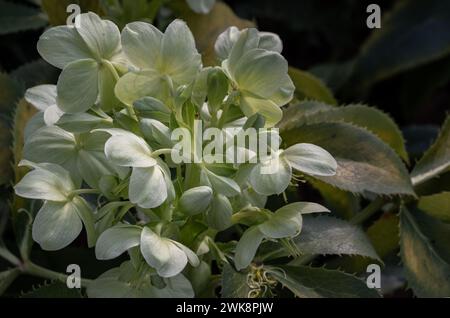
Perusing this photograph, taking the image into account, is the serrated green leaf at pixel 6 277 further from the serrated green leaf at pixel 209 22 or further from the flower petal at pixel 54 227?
the serrated green leaf at pixel 209 22

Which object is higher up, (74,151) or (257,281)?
(74,151)

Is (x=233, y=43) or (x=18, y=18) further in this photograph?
(x=18, y=18)

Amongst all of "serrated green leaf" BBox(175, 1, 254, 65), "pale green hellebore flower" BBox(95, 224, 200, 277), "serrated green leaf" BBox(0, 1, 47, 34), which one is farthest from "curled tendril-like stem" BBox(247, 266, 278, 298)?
"serrated green leaf" BBox(0, 1, 47, 34)

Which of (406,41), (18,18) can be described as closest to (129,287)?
(18,18)

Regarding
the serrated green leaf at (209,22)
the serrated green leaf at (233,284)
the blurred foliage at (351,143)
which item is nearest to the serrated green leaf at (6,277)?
the blurred foliage at (351,143)

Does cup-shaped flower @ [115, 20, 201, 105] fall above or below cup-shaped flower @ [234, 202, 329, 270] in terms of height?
above

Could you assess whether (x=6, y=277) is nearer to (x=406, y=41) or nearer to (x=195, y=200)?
(x=195, y=200)

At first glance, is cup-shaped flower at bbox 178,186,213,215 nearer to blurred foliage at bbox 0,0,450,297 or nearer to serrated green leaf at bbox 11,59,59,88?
blurred foliage at bbox 0,0,450,297
